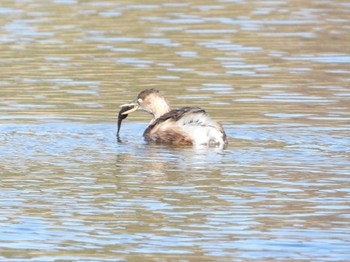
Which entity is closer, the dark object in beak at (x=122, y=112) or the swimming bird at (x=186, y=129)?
the swimming bird at (x=186, y=129)

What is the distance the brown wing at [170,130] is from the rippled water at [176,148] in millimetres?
182

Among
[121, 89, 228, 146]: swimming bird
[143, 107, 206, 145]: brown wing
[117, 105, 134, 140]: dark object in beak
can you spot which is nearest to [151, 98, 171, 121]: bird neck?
[117, 105, 134, 140]: dark object in beak

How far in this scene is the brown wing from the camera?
13.7 m

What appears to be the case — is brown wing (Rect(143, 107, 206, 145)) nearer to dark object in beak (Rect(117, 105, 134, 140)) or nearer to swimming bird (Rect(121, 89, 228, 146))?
swimming bird (Rect(121, 89, 228, 146))

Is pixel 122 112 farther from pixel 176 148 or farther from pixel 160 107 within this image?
pixel 176 148

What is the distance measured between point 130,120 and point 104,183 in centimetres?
476

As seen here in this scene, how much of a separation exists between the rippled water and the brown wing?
0.60 feet

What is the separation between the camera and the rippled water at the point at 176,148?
9.31 m

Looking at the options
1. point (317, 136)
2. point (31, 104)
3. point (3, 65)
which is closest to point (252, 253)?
point (317, 136)

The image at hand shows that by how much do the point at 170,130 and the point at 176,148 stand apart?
0.33 meters

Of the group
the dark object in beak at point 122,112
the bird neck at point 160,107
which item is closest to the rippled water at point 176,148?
the dark object in beak at point 122,112

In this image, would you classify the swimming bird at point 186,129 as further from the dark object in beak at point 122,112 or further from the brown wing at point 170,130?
the dark object in beak at point 122,112

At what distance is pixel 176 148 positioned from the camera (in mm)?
13547

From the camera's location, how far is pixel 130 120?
52.9 ft
